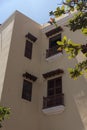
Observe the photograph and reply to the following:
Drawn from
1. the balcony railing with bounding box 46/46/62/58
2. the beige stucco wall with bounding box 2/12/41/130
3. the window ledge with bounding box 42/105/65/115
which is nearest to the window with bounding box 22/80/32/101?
the beige stucco wall with bounding box 2/12/41/130

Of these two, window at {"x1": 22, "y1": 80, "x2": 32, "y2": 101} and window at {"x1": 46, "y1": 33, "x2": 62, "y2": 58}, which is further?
window at {"x1": 46, "y1": 33, "x2": 62, "y2": 58}

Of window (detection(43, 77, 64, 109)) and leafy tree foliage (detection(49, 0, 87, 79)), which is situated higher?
window (detection(43, 77, 64, 109))

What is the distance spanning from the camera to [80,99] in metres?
12.8

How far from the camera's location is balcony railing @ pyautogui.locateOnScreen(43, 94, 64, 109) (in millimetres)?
13453

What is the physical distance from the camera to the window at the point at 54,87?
1408cm

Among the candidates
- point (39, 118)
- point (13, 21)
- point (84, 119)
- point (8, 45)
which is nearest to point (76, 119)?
point (84, 119)

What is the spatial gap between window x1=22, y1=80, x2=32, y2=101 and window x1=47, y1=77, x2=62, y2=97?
102 cm

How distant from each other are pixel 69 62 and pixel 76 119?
327 centimetres

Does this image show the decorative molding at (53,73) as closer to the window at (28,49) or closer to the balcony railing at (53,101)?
the balcony railing at (53,101)

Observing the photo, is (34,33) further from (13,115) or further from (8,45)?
(13,115)

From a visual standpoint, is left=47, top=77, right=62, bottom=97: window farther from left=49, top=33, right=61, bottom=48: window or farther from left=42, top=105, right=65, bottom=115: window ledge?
left=49, top=33, right=61, bottom=48: window

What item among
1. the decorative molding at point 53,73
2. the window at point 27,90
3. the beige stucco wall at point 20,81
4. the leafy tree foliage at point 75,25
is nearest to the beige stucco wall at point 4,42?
the beige stucco wall at point 20,81

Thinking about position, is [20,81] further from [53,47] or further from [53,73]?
[53,47]

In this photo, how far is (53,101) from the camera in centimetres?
Result: 1374
